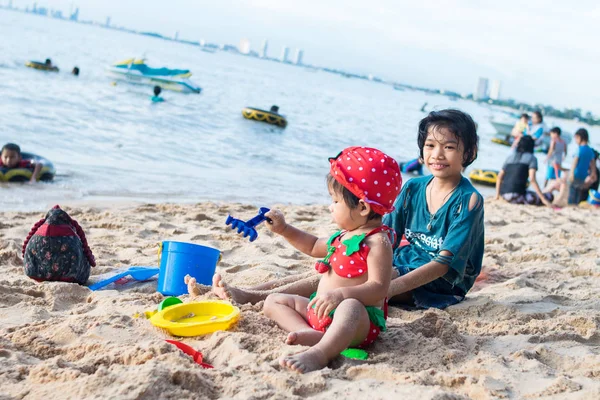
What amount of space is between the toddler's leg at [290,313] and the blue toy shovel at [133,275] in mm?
1049

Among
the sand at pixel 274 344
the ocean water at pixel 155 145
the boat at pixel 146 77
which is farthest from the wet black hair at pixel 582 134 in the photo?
the boat at pixel 146 77

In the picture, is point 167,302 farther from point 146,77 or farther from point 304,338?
point 146,77

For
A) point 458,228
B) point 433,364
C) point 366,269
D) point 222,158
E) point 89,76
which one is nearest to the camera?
point 433,364

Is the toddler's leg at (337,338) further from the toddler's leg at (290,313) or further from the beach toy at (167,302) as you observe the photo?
the beach toy at (167,302)

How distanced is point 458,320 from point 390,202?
38.6 inches

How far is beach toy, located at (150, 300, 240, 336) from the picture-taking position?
103 inches

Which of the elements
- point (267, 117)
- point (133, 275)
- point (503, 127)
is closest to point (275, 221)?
point (133, 275)

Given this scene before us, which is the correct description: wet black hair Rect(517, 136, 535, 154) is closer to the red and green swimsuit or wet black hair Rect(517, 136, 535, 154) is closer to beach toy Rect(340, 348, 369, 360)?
the red and green swimsuit

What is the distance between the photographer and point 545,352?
269 centimetres

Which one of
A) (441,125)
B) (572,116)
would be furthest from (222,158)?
(572,116)

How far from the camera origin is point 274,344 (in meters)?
2.54

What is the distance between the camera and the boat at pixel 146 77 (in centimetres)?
2653

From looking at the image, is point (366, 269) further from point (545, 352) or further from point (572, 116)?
point (572, 116)

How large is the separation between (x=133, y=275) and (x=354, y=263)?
5.06 ft
